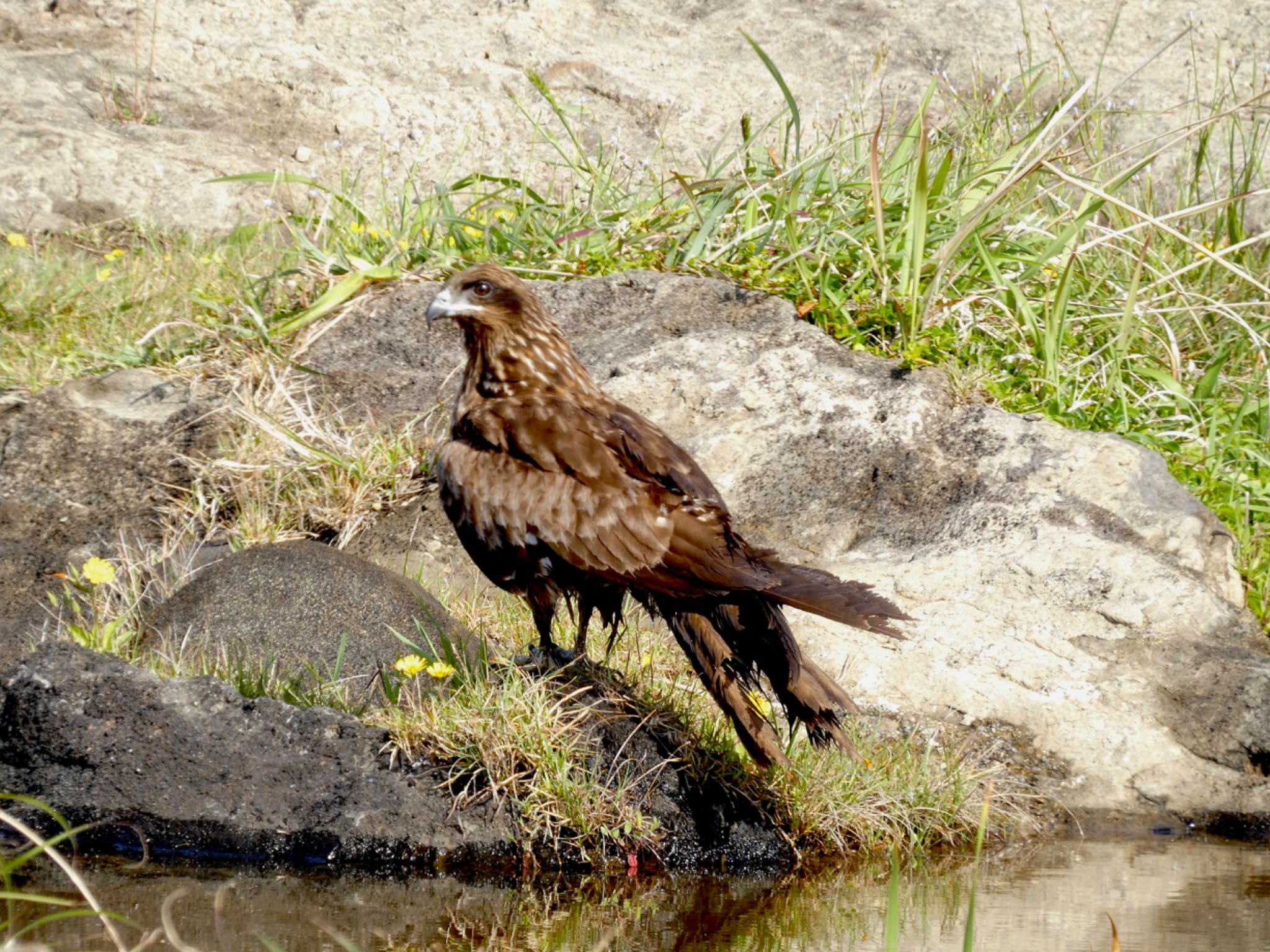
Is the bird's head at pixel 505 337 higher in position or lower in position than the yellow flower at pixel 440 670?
higher

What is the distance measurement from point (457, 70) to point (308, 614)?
6.50 m

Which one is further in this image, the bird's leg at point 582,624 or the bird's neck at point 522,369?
the bird's neck at point 522,369

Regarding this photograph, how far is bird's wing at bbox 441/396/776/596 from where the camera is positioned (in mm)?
3688

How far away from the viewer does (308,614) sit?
14.8 ft

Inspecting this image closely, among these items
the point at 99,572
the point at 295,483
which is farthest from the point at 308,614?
the point at 295,483

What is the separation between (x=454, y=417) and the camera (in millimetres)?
4395

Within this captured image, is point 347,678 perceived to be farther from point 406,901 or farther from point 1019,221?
point 1019,221

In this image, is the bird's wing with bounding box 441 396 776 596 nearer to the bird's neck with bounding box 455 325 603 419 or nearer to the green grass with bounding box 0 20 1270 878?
the bird's neck with bounding box 455 325 603 419

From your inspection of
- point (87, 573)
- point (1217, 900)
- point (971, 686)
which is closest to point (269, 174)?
point (87, 573)

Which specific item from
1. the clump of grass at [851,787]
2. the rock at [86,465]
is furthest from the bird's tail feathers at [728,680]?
the rock at [86,465]

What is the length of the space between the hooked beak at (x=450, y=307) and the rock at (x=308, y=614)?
0.93m

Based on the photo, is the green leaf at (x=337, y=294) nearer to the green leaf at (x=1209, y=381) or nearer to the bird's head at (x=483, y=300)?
the bird's head at (x=483, y=300)

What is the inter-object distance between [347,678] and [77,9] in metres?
7.77

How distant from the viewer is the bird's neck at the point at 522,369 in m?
4.37
